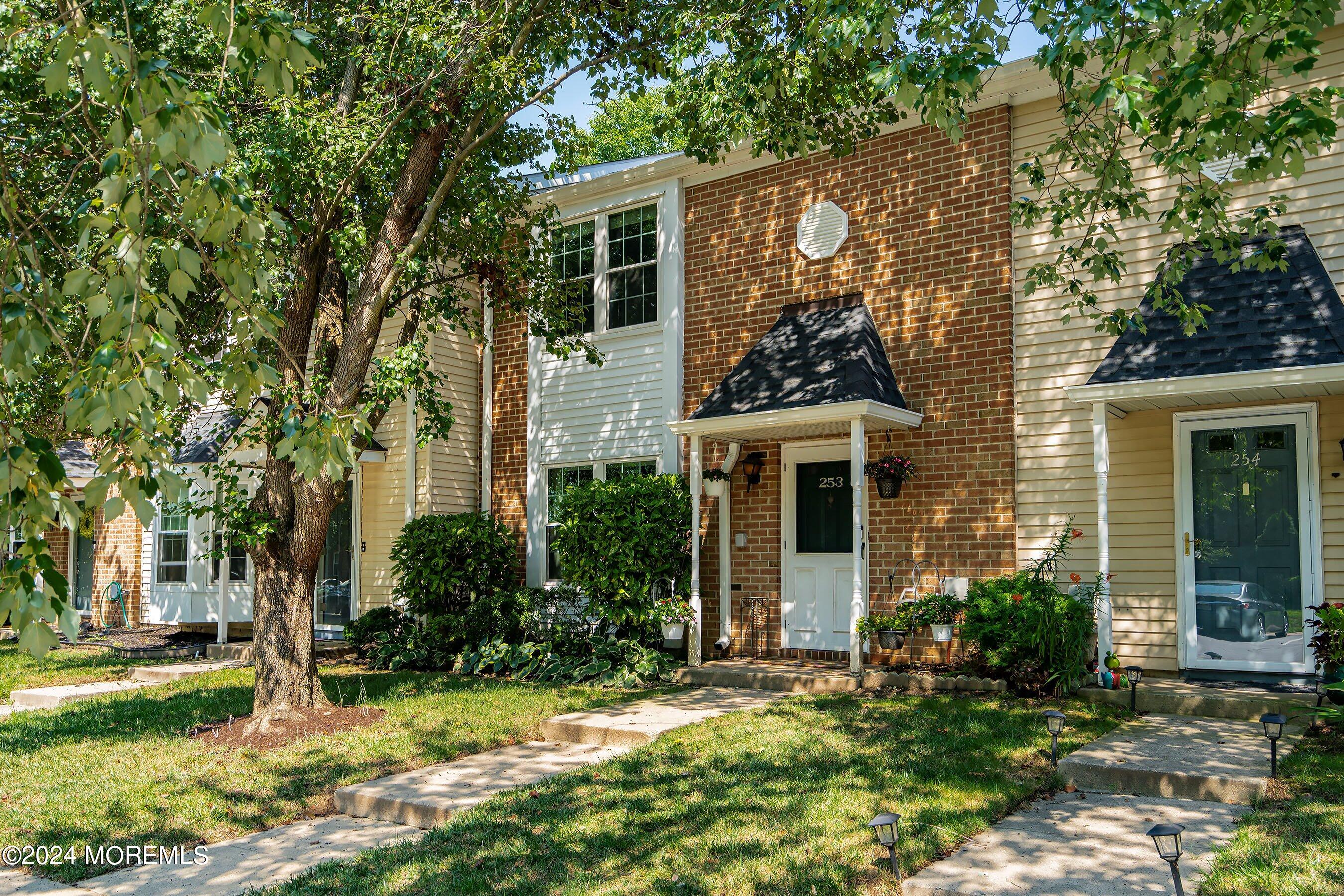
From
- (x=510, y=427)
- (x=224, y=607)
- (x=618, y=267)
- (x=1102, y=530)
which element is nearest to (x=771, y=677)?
(x=1102, y=530)

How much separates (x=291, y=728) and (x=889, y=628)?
5.24 metres

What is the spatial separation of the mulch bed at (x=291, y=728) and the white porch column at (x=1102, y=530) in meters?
6.05

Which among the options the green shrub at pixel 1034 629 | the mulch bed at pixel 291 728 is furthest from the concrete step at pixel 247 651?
the green shrub at pixel 1034 629

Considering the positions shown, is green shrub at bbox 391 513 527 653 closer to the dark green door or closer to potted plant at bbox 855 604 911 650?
potted plant at bbox 855 604 911 650

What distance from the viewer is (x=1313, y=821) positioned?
15.3ft

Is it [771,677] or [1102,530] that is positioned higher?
[1102,530]

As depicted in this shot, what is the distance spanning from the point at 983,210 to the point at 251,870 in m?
8.32

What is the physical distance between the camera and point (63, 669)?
12352mm

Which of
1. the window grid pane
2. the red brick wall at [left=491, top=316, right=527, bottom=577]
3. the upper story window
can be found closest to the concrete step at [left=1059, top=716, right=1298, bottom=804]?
the upper story window

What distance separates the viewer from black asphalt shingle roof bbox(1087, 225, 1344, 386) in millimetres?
7277

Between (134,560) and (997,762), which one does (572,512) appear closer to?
(997,762)

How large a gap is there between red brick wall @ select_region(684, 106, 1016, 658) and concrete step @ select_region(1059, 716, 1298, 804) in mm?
2805

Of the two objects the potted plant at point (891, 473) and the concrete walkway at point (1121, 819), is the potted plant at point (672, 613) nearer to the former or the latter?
the potted plant at point (891, 473)

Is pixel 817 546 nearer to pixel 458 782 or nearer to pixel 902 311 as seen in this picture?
pixel 902 311
